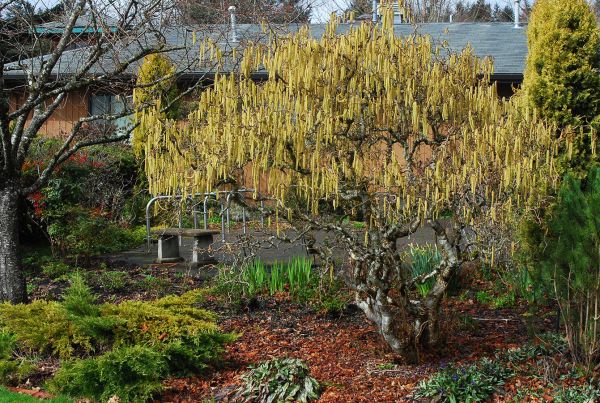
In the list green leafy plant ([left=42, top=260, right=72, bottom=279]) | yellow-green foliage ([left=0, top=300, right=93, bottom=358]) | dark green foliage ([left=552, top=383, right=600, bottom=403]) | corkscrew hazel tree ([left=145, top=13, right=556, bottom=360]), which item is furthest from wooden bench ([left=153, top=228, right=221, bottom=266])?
dark green foliage ([left=552, top=383, right=600, bottom=403])

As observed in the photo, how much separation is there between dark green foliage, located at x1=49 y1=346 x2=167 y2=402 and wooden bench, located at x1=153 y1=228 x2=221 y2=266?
4530mm

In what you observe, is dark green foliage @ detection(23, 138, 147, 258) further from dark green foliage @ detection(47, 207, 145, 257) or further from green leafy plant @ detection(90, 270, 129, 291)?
green leafy plant @ detection(90, 270, 129, 291)

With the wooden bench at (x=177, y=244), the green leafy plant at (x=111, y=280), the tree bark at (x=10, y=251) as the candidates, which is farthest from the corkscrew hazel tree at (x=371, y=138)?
the wooden bench at (x=177, y=244)

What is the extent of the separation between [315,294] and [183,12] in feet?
12.1

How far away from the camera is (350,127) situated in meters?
5.09

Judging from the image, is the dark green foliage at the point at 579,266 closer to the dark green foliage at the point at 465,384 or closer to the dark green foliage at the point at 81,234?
the dark green foliage at the point at 465,384

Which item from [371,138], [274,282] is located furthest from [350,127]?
[274,282]

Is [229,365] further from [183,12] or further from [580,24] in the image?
[580,24]

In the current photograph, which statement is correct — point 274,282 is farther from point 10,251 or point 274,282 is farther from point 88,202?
point 88,202

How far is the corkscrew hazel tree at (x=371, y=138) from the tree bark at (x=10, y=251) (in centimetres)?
273

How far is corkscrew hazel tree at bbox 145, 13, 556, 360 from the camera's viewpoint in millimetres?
4344

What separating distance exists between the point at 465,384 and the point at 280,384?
1.24 m

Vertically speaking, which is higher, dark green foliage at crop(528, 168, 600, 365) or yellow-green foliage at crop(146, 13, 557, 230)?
yellow-green foliage at crop(146, 13, 557, 230)

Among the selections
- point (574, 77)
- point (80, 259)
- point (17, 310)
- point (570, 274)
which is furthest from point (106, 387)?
point (574, 77)
